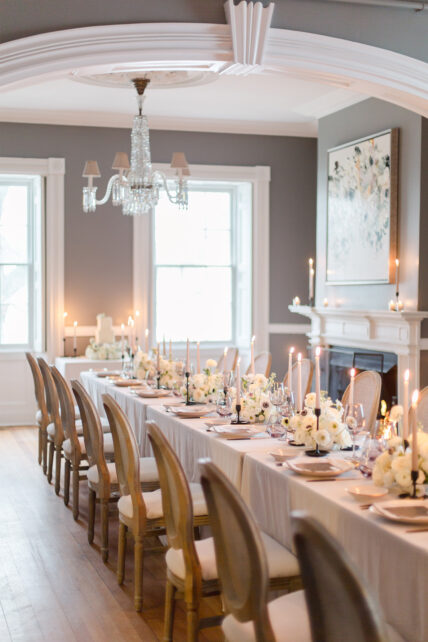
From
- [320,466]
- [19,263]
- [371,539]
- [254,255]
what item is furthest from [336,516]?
[19,263]

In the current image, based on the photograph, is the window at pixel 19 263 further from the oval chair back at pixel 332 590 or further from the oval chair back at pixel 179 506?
the oval chair back at pixel 332 590

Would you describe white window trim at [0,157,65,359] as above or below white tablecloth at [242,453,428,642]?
above

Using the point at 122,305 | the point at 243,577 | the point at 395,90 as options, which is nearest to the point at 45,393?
the point at 122,305

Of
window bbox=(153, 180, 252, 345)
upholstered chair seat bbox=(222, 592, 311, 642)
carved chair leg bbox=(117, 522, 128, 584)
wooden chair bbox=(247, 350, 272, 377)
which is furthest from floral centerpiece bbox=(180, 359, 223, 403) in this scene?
window bbox=(153, 180, 252, 345)

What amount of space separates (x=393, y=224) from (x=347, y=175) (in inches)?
42.9

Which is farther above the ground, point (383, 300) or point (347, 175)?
point (347, 175)

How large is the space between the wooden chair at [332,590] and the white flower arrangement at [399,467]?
103cm

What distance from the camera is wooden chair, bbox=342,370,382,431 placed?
17.3 feet

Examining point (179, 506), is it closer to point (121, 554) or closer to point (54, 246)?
point (121, 554)

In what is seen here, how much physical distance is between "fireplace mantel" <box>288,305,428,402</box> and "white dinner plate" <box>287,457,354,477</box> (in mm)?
3640

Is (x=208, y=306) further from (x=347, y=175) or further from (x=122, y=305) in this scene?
(x=347, y=175)

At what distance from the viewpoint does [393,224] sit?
7.57 metres

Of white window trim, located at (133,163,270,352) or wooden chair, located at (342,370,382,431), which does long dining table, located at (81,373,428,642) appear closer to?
wooden chair, located at (342,370,382,431)

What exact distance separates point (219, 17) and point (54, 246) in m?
5.23
